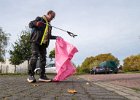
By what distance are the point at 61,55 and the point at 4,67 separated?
61477 millimetres

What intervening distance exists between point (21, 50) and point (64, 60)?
135 feet

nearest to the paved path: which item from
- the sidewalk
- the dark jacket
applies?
the sidewalk

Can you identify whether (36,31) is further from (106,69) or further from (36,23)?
(106,69)

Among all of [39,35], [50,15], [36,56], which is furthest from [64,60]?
[50,15]

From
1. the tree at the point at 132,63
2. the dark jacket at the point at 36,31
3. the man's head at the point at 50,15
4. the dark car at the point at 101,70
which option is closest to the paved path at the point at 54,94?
the dark jacket at the point at 36,31

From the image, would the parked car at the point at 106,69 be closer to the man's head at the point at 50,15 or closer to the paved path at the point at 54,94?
the man's head at the point at 50,15

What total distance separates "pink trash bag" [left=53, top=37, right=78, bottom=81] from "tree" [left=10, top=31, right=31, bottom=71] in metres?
39.8

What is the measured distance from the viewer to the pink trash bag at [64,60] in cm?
1122

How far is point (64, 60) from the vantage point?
11258 mm

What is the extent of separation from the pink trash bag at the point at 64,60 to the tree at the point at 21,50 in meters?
39.8

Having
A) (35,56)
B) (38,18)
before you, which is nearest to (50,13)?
(38,18)

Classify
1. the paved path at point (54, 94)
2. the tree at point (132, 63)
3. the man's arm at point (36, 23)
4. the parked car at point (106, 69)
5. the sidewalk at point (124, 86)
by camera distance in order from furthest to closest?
1. the tree at point (132, 63)
2. the parked car at point (106, 69)
3. the man's arm at point (36, 23)
4. the sidewalk at point (124, 86)
5. the paved path at point (54, 94)

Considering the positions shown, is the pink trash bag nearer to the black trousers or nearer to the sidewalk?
the black trousers

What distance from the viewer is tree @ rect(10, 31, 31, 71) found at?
2028 inches
